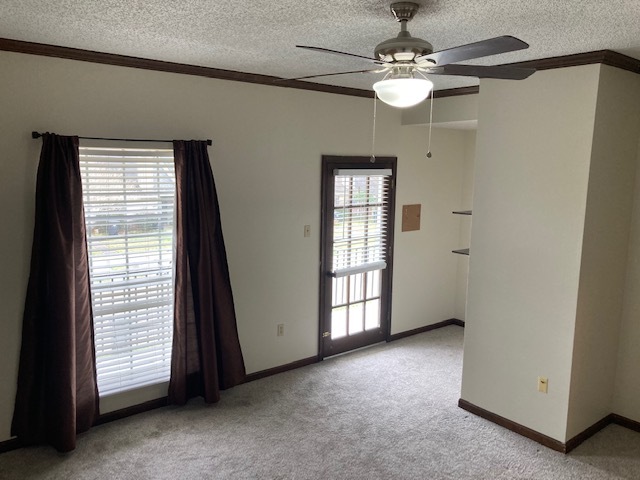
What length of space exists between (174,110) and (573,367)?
3223mm

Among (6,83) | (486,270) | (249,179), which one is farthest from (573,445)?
(6,83)

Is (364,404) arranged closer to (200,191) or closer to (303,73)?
(200,191)

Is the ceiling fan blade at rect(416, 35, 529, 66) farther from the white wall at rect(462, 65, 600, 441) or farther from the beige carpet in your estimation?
the beige carpet

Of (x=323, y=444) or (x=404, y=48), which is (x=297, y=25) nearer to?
(x=404, y=48)

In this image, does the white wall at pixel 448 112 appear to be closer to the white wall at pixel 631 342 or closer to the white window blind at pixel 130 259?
the white wall at pixel 631 342

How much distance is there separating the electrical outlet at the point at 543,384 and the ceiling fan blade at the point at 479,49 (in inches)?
93.2

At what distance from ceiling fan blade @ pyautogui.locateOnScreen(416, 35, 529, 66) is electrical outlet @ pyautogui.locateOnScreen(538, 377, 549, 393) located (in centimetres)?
237

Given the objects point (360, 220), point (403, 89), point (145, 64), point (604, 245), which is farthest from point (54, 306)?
point (604, 245)

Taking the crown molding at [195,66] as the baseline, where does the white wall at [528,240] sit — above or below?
below

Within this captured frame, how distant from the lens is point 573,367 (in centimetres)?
343

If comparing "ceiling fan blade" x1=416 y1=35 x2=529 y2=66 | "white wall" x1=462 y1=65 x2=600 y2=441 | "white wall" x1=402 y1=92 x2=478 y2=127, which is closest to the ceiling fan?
"ceiling fan blade" x1=416 y1=35 x2=529 y2=66

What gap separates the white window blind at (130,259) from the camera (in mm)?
3496

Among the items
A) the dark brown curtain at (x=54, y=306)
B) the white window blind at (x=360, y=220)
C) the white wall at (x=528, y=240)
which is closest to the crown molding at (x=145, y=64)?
the dark brown curtain at (x=54, y=306)

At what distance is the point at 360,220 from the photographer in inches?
200
